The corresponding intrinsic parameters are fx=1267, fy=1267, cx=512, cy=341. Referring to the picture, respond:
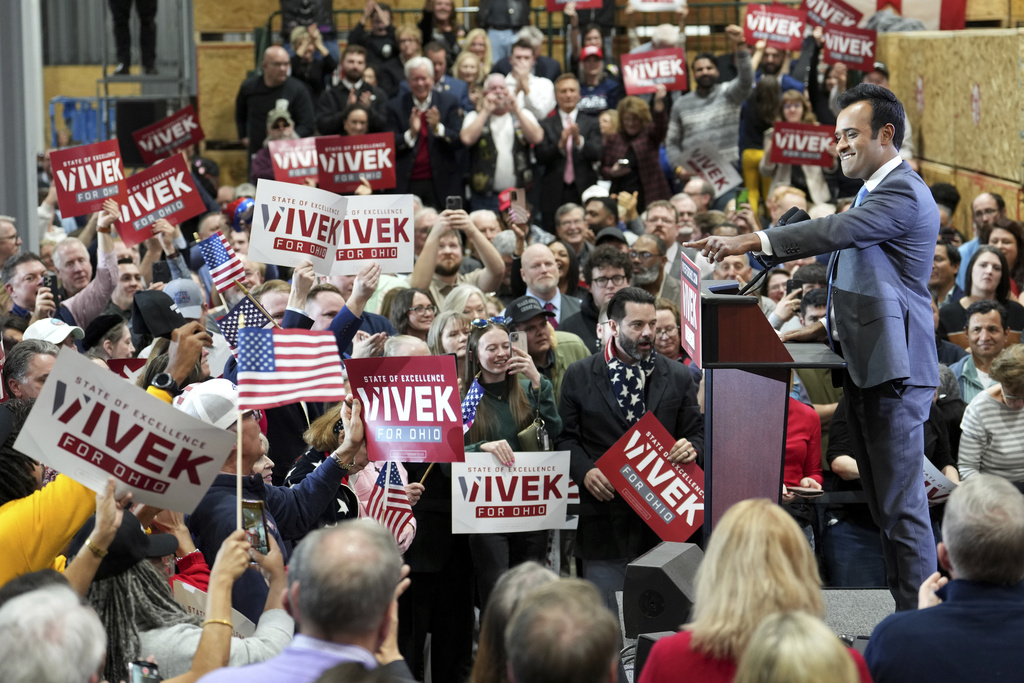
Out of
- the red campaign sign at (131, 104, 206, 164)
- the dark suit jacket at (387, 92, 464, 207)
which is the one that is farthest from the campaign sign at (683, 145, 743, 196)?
the red campaign sign at (131, 104, 206, 164)

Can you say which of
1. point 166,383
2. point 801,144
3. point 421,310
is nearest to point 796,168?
point 801,144

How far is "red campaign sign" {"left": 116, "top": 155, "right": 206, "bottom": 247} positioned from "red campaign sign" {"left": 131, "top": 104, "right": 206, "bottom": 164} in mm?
3253

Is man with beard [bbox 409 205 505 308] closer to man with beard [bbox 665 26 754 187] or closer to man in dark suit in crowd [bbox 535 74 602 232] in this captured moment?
man in dark suit in crowd [bbox 535 74 602 232]

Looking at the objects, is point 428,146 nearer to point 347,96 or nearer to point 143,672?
point 347,96

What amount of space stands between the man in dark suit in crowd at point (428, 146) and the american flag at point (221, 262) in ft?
15.9

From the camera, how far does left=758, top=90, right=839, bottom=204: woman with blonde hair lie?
1192cm

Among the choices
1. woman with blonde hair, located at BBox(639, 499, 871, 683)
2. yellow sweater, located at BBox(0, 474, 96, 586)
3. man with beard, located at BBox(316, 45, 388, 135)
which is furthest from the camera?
man with beard, located at BBox(316, 45, 388, 135)

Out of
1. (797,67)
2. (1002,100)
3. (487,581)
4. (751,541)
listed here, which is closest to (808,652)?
(751,541)

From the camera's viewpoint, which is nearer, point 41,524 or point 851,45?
point 41,524

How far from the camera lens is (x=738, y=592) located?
120 inches

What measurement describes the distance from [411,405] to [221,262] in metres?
2.08

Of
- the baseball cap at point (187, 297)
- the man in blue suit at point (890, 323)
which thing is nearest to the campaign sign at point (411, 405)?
the man in blue suit at point (890, 323)

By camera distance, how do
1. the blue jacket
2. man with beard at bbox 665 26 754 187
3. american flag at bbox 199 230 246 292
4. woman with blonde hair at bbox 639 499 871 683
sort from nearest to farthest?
woman with blonde hair at bbox 639 499 871 683 < the blue jacket < american flag at bbox 199 230 246 292 < man with beard at bbox 665 26 754 187

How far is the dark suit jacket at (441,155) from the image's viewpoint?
39.1 feet
